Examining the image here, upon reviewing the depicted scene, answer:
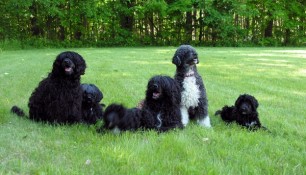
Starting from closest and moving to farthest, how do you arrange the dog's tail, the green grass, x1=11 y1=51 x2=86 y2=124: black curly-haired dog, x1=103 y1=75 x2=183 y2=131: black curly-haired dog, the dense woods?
1. the green grass
2. x1=103 y1=75 x2=183 y2=131: black curly-haired dog
3. x1=11 y1=51 x2=86 y2=124: black curly-haired dog
4. the dog's tail
5. the dense woods

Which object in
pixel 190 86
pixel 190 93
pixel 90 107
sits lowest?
pixel 90 107

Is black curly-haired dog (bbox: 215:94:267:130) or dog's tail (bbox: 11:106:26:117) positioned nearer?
black curly-haired dog (bbox: 215:94:267:130)

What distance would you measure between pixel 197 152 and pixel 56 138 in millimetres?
1901

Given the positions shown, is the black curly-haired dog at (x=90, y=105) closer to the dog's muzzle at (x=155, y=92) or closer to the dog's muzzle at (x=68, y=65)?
the dog's muzzle at (x=68, y=65)

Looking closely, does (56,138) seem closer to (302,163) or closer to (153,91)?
(153,91)

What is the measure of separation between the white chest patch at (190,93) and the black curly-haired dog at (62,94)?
5.34 ft

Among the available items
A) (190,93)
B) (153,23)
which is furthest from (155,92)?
(153,23)

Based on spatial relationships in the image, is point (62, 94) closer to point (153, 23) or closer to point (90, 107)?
point (90, 107)

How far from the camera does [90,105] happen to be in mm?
6473

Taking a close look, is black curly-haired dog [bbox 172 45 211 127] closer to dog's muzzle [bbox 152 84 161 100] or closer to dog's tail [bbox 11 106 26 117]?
dog's muzzle [bbox 152 84 161 100]

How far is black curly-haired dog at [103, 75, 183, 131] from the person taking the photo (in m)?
5.53

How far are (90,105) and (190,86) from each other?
5.60 ft

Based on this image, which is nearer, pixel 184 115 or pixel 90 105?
pixel 184 115

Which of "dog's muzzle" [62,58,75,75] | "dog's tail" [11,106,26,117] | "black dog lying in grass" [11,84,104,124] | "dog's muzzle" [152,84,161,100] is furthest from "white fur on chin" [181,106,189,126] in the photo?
"dog's tail" [11,106,26,117]
